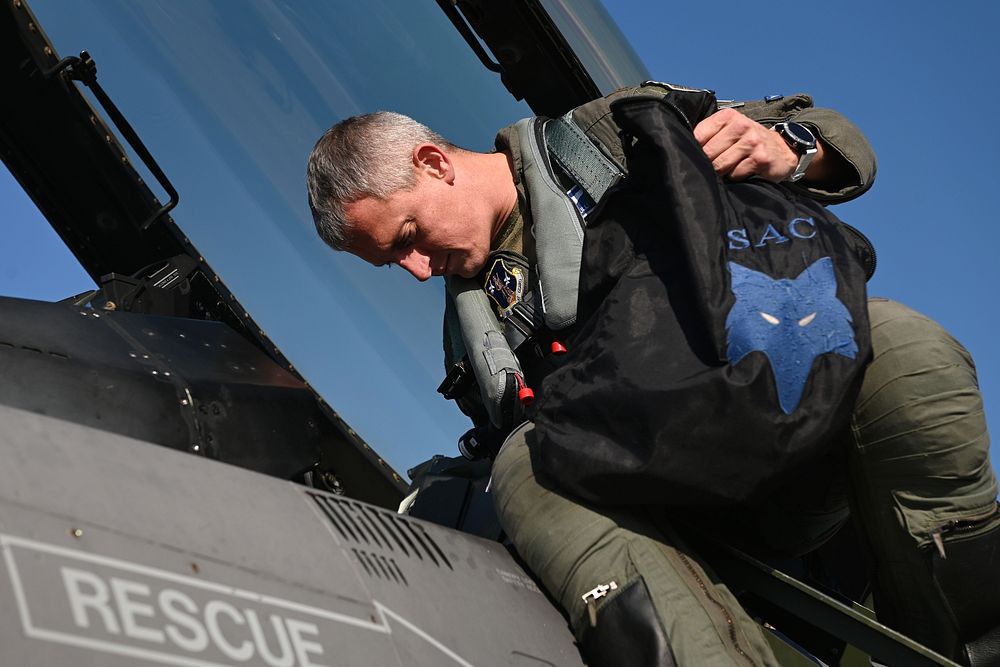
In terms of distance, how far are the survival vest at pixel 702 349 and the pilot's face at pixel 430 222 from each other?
1.82ft

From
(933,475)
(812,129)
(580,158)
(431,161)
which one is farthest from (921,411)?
(431,161)

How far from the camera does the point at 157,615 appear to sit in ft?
3.41

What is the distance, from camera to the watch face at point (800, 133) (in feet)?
6.22

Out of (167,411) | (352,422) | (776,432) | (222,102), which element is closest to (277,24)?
(222,102)

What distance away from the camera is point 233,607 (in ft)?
→ 3.62

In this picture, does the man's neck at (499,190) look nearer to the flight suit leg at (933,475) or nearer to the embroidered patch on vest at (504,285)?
the embroidered patch on vest at (504,285)

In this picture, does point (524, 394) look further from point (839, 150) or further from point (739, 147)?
point (839, 150)

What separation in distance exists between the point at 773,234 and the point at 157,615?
1.01 metres

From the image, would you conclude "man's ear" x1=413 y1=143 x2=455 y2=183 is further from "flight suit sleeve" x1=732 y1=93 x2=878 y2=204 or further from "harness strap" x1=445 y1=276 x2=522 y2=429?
"flight suit sleeve" x1=732 y1=93 x2=878 y2=204

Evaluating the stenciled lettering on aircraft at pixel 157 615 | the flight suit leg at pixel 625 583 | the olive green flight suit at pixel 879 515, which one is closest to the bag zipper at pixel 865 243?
the olive green flight suit at pixel 879 515

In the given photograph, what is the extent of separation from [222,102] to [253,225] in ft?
1.10

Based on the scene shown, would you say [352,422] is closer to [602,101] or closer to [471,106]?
[471,106]

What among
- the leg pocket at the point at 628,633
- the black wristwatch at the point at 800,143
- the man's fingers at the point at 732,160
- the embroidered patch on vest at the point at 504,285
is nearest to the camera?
the leg pocket at the point at 628,633

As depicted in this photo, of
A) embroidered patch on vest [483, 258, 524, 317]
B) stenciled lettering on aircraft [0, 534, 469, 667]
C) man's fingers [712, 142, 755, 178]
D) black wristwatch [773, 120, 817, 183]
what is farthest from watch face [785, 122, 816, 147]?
stenciled lettering on aircraft [0, 534, 469, 667]
